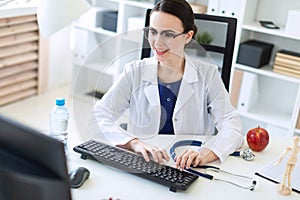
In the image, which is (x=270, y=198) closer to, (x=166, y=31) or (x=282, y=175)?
(x=282, y=175)

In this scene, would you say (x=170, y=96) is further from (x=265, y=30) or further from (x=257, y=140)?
(x=265, y=30)

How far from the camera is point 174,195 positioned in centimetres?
121

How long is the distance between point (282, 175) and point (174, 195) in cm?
41

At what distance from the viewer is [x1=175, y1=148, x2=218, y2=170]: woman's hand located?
1.37 meters

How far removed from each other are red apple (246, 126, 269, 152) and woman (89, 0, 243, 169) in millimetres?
37

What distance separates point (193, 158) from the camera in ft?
4.58

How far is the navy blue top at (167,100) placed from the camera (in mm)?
1580

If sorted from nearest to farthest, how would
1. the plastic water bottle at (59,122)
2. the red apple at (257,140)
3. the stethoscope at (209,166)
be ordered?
1. the stethoscope at (209,166)
2. the plastic water bottle at (59,122)
3. the red apple at (257,140)

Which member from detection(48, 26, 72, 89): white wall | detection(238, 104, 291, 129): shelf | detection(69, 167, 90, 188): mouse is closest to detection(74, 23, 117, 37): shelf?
detection(48, 26, 72, 89): white wall

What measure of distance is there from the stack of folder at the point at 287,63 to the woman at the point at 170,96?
1329mm

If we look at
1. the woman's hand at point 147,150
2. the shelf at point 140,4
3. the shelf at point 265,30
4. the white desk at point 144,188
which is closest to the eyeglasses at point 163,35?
the woman's hand at point 147,150

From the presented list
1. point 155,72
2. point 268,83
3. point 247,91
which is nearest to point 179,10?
point 155,72

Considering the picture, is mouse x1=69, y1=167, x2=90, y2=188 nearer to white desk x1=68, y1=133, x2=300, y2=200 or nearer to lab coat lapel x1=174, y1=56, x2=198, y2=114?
white desk x1=68, y1=133, x2=300, y2=200

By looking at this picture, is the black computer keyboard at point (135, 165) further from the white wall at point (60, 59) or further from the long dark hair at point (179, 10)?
the white wall at point (60, 59)
